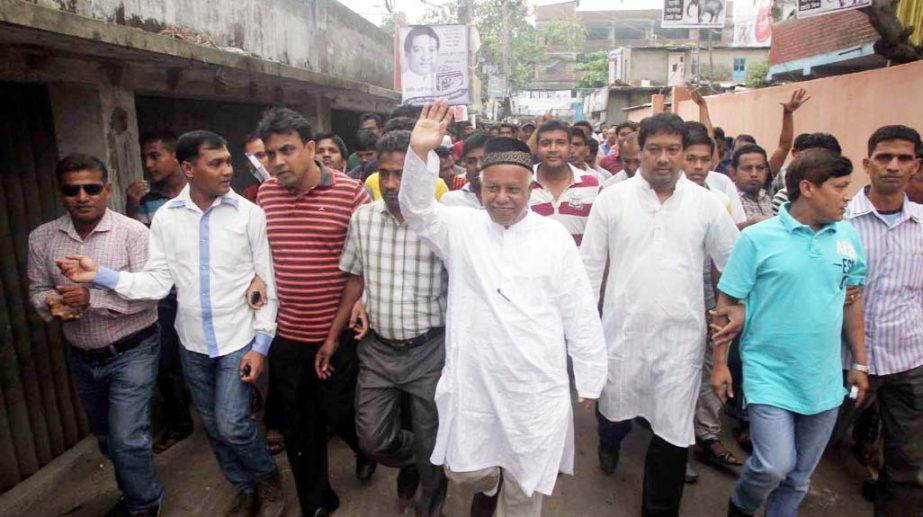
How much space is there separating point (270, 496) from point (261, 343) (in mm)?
900

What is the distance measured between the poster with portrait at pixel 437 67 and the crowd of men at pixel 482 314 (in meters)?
5.82

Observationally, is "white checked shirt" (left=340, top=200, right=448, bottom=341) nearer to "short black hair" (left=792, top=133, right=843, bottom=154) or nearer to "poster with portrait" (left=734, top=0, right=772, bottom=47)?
"short black hair" (left=792, top=133, right=843, bottom=154)

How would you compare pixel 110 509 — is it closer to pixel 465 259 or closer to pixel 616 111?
pixel 465 259

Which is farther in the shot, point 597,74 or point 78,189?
point 597,74

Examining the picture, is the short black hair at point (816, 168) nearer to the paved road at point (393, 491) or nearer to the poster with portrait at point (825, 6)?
the paved road at point (393, 491)

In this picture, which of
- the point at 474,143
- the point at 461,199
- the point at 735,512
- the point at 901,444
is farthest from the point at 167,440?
the point at 901,444

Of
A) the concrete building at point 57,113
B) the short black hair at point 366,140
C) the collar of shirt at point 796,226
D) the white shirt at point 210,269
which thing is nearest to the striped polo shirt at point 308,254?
the white shirt at point 210,269

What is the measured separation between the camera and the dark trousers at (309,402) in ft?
10.6

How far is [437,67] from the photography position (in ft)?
29.1

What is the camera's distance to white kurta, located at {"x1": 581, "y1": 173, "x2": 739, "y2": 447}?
3.19m

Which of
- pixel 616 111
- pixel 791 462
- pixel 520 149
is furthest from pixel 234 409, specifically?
pixel 616 111

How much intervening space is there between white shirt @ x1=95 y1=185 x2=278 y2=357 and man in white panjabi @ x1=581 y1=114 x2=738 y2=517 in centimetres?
181

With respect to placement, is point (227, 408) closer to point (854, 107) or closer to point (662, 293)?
point (662, 293)

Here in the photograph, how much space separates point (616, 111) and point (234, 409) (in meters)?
25.4
